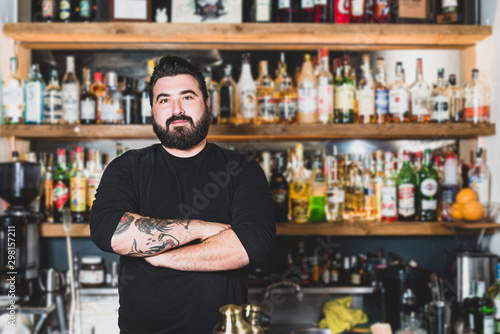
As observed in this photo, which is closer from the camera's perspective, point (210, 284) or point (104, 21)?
point (210, 284)

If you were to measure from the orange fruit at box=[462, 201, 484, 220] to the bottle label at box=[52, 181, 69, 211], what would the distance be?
1.72 meters

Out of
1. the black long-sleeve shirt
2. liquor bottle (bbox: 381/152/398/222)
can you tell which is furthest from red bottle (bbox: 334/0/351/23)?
the black long-sleeve shirt

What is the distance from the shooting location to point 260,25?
2.19 m

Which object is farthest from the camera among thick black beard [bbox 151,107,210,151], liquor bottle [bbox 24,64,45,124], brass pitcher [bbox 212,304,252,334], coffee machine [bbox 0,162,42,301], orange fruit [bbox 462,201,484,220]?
liquor bottle [bbox 24,64,45,124]

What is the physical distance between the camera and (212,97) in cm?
231

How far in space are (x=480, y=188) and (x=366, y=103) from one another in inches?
24.6

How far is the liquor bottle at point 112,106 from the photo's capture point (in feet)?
7.52

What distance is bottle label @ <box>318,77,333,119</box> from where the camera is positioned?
2254mm

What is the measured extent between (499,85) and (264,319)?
4.63 feet

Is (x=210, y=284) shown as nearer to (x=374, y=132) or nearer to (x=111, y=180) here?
(x=111, y=180)

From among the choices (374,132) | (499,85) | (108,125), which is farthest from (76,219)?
(499,85)

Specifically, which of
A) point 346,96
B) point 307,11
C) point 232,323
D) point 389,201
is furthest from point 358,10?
point 232,323

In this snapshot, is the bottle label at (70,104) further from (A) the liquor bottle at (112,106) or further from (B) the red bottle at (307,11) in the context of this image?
(B) the red bottle at (307,11)

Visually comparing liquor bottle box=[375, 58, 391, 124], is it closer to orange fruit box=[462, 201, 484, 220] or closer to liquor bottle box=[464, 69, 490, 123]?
liquor bottle box=[464, 69, 490, 123]
